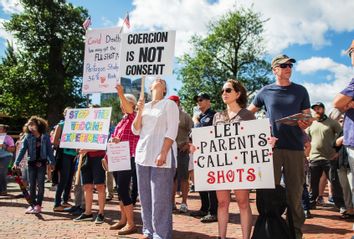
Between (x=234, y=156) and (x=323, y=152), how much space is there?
4.31 metres

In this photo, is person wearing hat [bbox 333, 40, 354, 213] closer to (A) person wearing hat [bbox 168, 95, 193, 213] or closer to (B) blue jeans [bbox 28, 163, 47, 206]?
(A) person wearing hat [bbox 168, 95, 193, 213]

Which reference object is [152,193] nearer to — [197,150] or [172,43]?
[197,150]

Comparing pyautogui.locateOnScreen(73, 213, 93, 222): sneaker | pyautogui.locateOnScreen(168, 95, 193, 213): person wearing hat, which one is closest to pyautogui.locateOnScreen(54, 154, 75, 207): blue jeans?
pyautogui.locateOnScreen(73, 213, 93, 222): sneaker

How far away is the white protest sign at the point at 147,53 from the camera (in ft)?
17.5

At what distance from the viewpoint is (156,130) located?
4.95 meters

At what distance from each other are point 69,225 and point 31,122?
9.55ft

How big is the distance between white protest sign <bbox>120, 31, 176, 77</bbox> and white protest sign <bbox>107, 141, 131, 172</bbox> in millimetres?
1167

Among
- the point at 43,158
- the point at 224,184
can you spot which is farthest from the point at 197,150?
the point at 43,158

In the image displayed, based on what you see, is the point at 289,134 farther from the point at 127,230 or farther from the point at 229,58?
the point at 229,58

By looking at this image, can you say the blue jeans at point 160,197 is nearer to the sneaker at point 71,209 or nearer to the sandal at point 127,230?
the sandal at point 127,230

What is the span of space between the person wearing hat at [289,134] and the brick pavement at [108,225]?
1.16 m

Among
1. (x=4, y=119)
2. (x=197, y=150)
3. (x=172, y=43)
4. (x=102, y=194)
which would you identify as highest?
(x=4, y=119)

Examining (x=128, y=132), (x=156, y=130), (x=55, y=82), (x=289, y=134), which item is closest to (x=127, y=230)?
(x=128, y=132)

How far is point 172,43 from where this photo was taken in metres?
5.32
